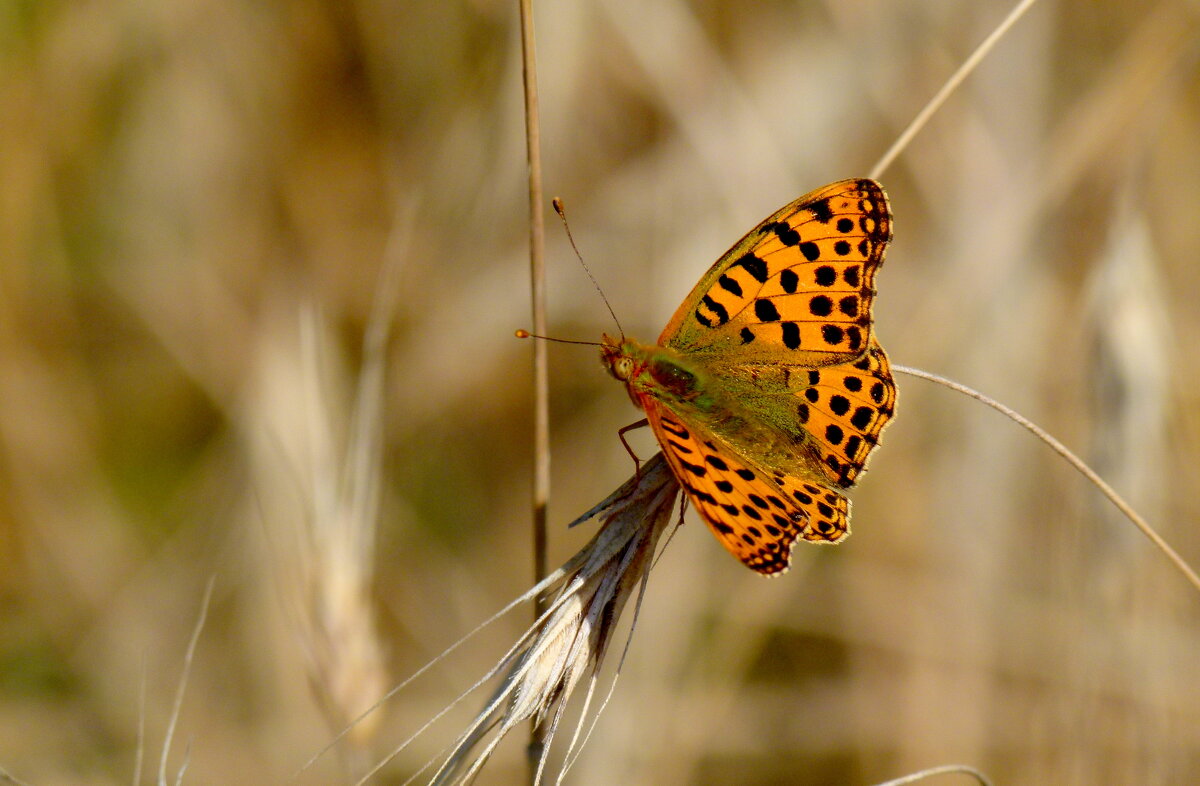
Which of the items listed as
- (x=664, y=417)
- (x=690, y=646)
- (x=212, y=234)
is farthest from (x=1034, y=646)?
(x=212, y=234)

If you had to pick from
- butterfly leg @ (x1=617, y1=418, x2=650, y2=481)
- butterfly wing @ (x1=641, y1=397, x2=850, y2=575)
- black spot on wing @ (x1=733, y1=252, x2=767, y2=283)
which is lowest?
butterfly wing @ (x1=641, y1=397, x2=850, y2=575)

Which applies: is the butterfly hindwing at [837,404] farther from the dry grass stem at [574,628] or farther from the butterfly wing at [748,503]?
the dry grass stem at [574,628]

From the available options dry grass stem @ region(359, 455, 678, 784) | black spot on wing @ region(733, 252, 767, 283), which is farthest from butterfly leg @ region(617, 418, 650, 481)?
black spot on wing @ region(733, 252, 767, 283)

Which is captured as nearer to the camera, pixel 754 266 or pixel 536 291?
pixel 536 291

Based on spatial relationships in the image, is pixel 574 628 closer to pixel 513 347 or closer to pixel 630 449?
pixel 630 449

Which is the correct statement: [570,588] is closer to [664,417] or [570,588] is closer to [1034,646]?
[664,417]

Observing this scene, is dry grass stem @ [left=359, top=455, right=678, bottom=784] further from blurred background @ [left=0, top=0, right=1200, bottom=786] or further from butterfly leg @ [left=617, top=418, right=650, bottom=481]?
blurred background @ [left=0, top=0, right=1200, bottom=786]

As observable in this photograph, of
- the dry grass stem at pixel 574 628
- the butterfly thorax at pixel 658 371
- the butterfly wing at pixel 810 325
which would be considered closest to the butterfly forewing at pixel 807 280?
the butterfly wing at pixel 810 325

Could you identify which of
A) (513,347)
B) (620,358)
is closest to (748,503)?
(620,358)
